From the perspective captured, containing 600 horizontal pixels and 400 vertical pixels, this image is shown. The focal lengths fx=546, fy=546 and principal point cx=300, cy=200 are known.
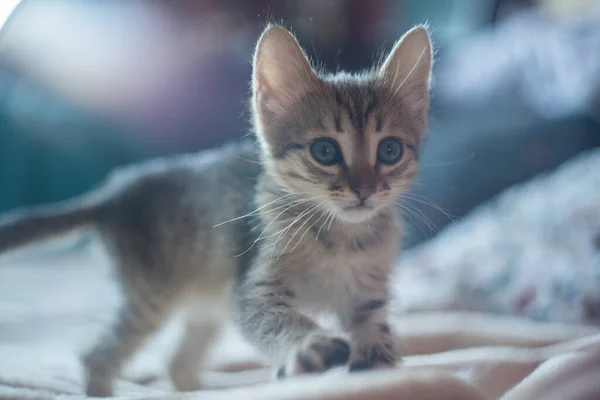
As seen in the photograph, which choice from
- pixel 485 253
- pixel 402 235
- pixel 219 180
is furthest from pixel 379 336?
pixel 485 253

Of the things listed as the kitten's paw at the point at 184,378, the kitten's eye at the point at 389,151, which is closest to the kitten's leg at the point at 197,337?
the kitten's paw at the point at 184,378

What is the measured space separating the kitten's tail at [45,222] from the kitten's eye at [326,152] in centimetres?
53

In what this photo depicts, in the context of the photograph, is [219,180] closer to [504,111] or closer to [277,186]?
[277,186]

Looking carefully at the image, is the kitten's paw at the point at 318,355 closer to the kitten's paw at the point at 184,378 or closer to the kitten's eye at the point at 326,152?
the kitten's eye at the point at 326,152

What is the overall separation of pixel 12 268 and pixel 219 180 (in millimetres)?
1344

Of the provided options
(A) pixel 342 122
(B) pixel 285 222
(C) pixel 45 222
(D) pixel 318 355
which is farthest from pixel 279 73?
(C) pixel 45 222

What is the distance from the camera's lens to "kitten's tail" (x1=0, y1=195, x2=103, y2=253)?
103 centimetres

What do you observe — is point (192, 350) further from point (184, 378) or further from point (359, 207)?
point (359, 207)

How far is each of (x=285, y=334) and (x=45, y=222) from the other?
0.58 m

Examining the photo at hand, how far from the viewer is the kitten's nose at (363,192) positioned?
0.79 m

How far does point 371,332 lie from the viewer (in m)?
0.89

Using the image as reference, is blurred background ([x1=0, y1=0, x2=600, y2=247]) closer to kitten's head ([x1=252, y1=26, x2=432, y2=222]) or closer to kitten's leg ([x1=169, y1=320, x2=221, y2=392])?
kitten's head ([x1=252, y1=26, x2=432, y2=222])

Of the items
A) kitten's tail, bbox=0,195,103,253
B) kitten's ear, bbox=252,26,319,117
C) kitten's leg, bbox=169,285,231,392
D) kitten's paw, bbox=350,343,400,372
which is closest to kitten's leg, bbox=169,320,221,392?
kitten's leg, bbox=169,285,231,392

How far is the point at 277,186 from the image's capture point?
3.10 feet
